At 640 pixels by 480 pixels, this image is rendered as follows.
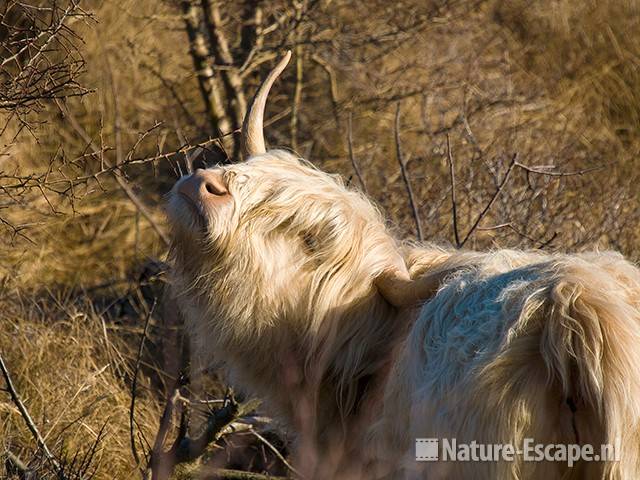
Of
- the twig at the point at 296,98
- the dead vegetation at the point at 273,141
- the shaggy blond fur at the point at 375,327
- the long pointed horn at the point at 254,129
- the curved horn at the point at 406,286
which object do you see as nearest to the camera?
the shaggy blond fur at the point at 375,327

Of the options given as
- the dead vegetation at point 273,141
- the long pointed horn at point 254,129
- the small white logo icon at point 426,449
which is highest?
the long pointed horn at point 254,129

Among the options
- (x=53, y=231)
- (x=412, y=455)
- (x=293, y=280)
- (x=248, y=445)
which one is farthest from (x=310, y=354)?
(x=53, y=231)

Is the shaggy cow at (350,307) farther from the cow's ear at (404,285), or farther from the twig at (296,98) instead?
the twig at (296,98)

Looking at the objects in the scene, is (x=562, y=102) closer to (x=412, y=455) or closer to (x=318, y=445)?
(x=318, y=445)

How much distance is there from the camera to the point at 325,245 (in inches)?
149

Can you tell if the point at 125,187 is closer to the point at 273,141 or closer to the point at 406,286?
the point at 406,286

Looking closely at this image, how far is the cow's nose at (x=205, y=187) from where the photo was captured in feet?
12.0

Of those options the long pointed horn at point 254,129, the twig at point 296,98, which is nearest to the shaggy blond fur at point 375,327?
the long pointed horn at point 254,129

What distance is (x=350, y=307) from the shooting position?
3.79 meters

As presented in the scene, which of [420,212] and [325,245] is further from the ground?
[325,245]

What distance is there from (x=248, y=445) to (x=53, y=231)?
11.9 feet

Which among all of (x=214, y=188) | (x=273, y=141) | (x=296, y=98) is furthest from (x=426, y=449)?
(x=273, y=141)

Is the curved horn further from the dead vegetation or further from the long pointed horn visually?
the dead vegetation

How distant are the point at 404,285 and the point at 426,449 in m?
0.92
